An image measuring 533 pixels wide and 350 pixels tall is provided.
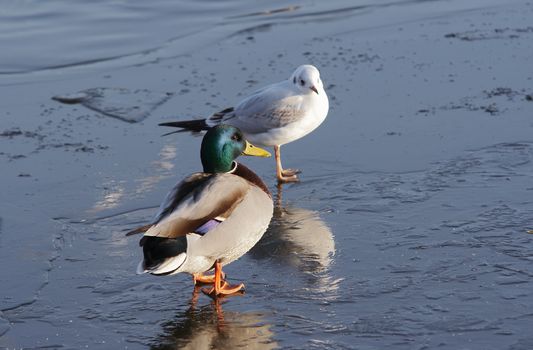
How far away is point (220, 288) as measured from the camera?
19.3 ft

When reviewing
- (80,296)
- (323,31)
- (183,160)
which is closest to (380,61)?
(323,31)

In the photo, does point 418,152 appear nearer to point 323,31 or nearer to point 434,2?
point 323,31

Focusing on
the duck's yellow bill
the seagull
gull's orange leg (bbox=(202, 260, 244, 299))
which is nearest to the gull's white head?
the seagull

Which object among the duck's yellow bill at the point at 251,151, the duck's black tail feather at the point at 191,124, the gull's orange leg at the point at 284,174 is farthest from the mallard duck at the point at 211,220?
the duck's black tail feather at the point at 191,124

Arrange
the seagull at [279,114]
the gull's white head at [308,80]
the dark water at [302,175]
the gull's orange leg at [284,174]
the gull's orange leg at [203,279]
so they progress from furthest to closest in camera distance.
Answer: the gull's white head at [308,80], the seagull at [279,114], the gull's orange leg at [284,174], the gull's orange leg at [203,279], the dark water at [302,175]

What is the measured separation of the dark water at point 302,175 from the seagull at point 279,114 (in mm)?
218

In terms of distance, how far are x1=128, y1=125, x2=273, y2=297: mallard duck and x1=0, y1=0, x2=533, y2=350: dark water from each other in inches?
9.5

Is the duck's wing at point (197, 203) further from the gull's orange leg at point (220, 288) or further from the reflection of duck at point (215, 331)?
the reflection of duck at point (215, 331)

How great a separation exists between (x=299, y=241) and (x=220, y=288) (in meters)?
0.89

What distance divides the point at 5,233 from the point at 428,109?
3.70 meters

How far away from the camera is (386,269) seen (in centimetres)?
600

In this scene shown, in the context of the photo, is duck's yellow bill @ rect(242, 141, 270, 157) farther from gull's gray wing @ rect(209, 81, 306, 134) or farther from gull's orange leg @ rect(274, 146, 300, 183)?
gull's gray wing @ rect(209, 81, 306, 134)

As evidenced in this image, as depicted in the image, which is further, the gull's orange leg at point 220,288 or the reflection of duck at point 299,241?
the reflection of duck at point 299,241

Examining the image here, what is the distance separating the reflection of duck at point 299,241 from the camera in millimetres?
6262
